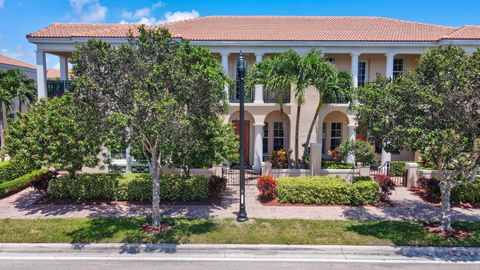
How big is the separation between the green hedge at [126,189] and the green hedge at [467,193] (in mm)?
9405

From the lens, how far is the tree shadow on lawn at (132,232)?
8.80 m

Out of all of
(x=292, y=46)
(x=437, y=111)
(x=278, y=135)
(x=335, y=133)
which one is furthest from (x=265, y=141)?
(x=437, y=111)

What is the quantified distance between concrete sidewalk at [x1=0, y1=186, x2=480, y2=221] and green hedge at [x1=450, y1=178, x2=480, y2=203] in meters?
0.74

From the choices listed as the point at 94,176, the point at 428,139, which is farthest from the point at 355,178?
the point at 94,176

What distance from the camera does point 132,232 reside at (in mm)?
9406

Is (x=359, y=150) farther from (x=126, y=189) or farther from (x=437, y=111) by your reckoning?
(x=126, y=189)

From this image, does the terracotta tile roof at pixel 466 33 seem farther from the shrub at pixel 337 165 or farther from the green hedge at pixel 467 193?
the green hedge at pixel 467 193

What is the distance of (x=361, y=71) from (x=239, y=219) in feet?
45.1

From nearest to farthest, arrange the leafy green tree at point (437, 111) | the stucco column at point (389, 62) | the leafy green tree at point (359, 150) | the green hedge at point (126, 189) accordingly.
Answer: the leafy green tree at point (437, 111)
the green hedge at point (126, 189)
the leafy green tree at point (359, 150)
the stucco column at point (389, 62)

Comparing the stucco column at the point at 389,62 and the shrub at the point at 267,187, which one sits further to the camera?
the stucco column at the point at 389,62

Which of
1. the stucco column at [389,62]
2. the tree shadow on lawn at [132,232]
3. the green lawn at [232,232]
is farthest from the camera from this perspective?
the stucco column at [389,62]

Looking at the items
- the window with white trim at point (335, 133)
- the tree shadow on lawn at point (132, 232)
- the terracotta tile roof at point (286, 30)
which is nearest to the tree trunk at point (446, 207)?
the tree shadow on lawn at point (132, 232)

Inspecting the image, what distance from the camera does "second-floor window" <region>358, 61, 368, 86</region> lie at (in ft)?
65.4

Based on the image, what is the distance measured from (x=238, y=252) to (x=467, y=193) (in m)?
9.44
